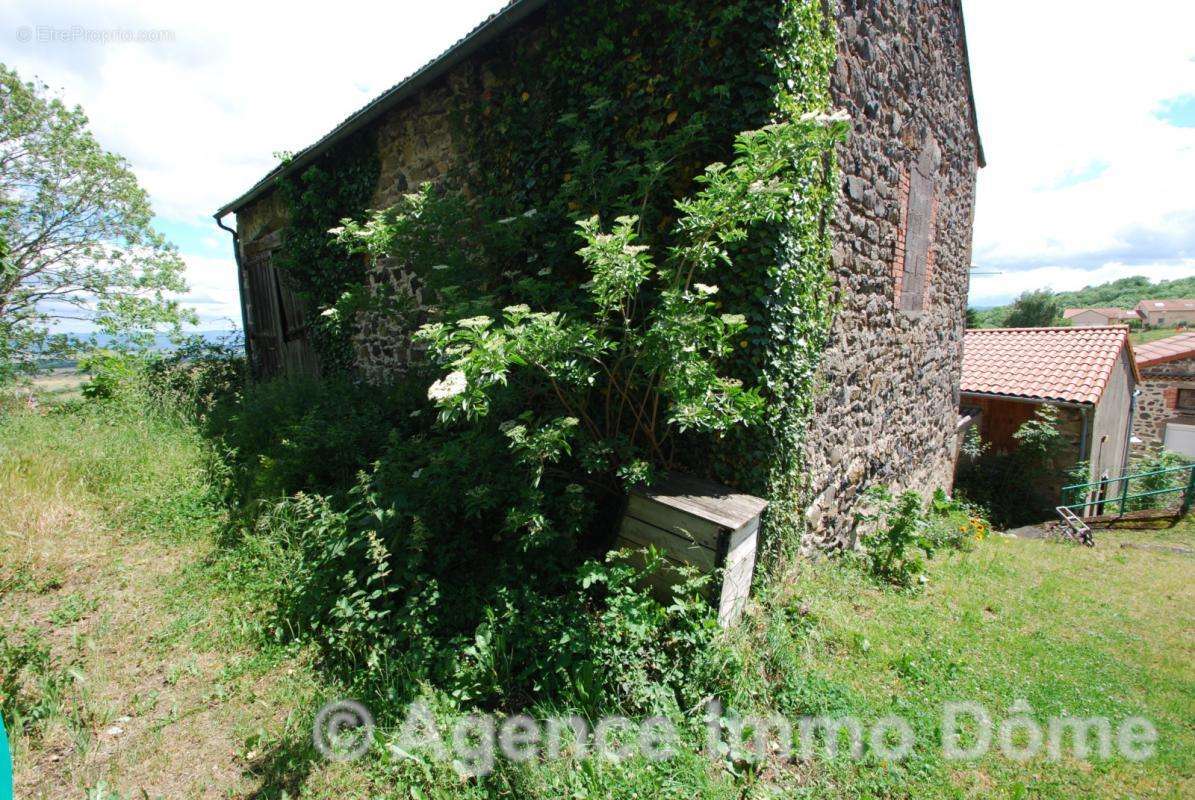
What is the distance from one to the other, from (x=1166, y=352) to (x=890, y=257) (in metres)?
22.0

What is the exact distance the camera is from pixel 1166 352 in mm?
18781

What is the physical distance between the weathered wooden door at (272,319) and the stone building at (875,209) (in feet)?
4.29

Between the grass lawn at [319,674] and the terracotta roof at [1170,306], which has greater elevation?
the terracotta roof at [1170,306]

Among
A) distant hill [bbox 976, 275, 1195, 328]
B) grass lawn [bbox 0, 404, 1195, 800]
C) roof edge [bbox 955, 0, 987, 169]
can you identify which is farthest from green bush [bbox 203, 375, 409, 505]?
distant hill [bbox 976, 275, 1195, 328]

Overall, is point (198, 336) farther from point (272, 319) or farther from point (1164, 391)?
point (1164, 391)

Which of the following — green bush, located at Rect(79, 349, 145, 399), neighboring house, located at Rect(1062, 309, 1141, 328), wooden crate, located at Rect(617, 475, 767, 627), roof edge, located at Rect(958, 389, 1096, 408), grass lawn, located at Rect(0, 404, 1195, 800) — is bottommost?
grass lawn, located at Rect(0, 404, 1195, 800)

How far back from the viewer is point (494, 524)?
3.61 meters

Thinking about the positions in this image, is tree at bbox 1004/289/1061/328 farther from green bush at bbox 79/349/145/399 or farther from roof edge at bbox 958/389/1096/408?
green bush at bbox 79/349/145/399

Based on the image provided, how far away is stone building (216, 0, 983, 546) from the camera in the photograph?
433 centimetres

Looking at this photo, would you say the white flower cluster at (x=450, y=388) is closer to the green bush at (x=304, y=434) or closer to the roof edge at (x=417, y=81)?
the green bush at (x=304, y=434)

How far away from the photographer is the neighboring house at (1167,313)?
50.6m

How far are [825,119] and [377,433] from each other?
423cm

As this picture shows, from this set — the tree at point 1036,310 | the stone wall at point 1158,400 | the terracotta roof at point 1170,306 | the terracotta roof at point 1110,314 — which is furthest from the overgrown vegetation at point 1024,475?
the terracotta roof at point 1170,306

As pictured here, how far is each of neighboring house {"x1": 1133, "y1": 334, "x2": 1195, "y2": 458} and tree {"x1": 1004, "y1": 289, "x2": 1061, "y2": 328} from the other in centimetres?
1575
